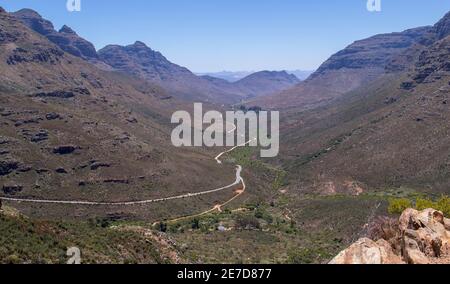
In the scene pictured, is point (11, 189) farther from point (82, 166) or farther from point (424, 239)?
point (424, 239)

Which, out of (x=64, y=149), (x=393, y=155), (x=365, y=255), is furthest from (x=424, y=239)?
(x=64, y=149)

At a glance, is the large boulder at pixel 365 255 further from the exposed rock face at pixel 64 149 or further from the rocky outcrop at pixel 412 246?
the exposed rock face at pixel 64 149

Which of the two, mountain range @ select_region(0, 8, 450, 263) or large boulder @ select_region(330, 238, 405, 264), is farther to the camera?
mountain range @ select_region(0, 8, 450, 263)

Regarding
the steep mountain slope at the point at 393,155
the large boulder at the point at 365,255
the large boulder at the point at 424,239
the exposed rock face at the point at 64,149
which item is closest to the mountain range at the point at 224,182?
the exposed rock face at the point at 64,149

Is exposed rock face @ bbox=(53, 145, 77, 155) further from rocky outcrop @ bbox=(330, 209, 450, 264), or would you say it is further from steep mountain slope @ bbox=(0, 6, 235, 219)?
rocky outcrop @ bbox=(330, 209, 450, 264)

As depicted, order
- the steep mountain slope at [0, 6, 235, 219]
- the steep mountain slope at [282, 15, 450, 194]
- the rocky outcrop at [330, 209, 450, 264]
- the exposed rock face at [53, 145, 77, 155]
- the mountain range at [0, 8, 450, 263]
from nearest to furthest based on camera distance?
the rocky outcrop at [330, 209, 450, 264] < the mountain range at [0, 8, 450, 263] < the steep mountain slope at [0, 6, 235, 219] < the steep mountain slope at [282, 15, 450, 194] < the exposed rock face at [53, 145, 77, 155]

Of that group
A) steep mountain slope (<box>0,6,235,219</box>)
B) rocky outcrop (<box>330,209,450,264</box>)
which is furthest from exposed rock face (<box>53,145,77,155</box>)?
rocky outcrop (<box>330,209,450,264</box>)

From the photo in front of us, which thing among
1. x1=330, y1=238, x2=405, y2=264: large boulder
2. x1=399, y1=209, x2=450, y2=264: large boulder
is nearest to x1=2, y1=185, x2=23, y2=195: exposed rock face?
x1=399, y1=209, x2=450, y2=264: large boulder

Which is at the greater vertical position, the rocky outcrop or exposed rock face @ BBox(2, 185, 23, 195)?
the rocky outcrop

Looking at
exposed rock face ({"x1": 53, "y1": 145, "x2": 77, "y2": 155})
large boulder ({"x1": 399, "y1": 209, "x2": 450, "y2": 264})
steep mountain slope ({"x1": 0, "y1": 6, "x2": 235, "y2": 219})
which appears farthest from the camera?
exposed rock face ({"x1": 53, "y1": 145, "x2": 77, "y2": 155})
